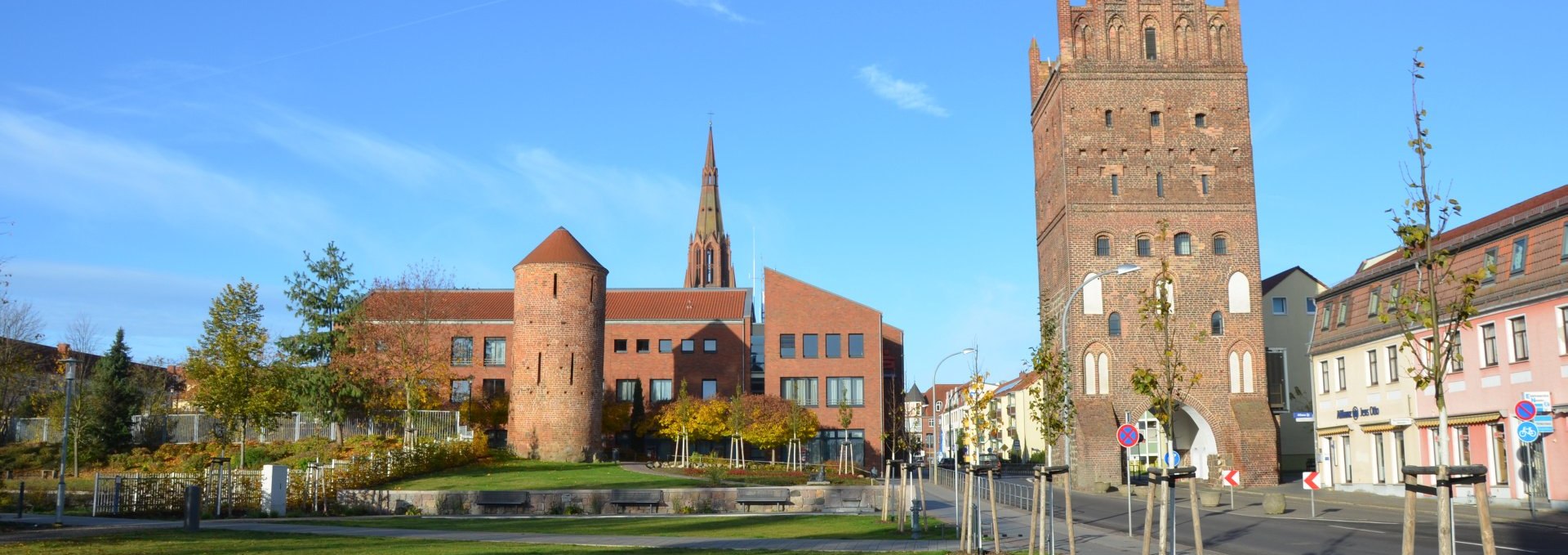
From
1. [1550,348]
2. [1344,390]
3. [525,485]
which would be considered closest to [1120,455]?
[1344,390]

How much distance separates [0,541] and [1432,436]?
3704cm

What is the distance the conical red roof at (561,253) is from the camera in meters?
52.6

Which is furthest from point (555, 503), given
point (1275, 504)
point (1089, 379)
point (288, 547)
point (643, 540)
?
point (1089, 379)

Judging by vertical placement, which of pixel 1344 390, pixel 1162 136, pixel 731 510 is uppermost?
pixel 1162 136

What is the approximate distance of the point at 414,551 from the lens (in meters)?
17.9

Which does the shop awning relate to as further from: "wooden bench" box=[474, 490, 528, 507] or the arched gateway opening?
"wooden bench" box=[474, 490, 528, 507]

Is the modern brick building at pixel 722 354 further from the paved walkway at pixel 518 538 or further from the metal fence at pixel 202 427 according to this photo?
the paved walkway at pixel 518 538

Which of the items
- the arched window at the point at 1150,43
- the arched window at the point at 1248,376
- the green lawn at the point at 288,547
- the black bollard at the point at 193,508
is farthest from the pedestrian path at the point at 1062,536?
the arched window at the point at 1150,43

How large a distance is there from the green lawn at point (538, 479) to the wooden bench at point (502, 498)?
9.93 feet

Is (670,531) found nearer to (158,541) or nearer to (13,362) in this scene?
(158,541)

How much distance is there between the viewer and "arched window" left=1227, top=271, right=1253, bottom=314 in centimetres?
5166

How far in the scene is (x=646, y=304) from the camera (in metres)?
75.4

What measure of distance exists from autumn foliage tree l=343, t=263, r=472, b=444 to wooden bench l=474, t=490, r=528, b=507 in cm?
1862

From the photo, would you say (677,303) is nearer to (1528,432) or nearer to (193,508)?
(193,508)
